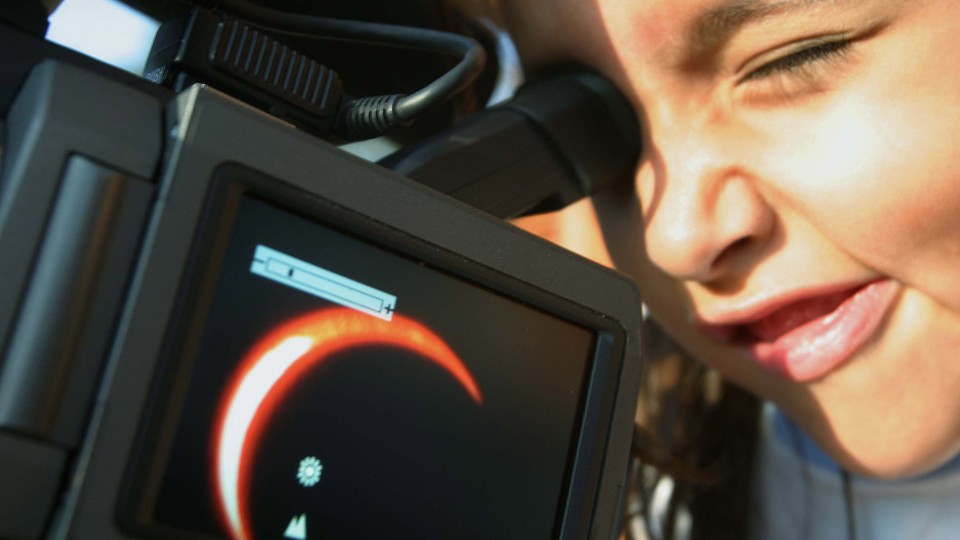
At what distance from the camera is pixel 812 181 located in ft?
2.16

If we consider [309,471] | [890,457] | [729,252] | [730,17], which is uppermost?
[730,17]

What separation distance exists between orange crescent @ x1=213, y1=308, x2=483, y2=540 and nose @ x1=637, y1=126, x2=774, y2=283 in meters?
0.29

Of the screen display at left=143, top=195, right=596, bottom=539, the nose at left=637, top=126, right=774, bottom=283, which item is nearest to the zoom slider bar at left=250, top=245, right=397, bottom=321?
the screen display at left=143, top=195, right=596, bottom=539

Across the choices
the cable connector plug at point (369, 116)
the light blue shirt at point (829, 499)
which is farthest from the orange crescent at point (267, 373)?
the light blue shirt at point (829, 499)

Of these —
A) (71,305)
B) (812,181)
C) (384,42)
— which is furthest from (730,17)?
(71,305)

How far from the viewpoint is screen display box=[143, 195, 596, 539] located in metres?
0.41

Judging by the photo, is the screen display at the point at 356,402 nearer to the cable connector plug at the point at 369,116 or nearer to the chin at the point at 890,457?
the cable connector plug at the point at 369,116

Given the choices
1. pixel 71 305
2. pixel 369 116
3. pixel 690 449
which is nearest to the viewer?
pixel 71 305

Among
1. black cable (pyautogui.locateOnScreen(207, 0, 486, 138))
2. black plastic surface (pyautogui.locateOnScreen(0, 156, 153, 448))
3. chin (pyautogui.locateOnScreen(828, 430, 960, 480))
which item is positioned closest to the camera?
black plastic surface (pyautogui.locateOnScreen(0, 156, 153, 448))

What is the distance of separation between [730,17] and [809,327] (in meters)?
0.29

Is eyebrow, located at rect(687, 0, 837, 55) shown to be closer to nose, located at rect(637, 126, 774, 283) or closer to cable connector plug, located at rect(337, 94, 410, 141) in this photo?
nose, located at rect(637, 126, 774, 283)

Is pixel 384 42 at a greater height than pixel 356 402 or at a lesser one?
Answer: greater

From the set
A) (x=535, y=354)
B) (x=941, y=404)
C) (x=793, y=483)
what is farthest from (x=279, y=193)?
(x=793, y=483)

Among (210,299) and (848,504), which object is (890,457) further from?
(210,299)
